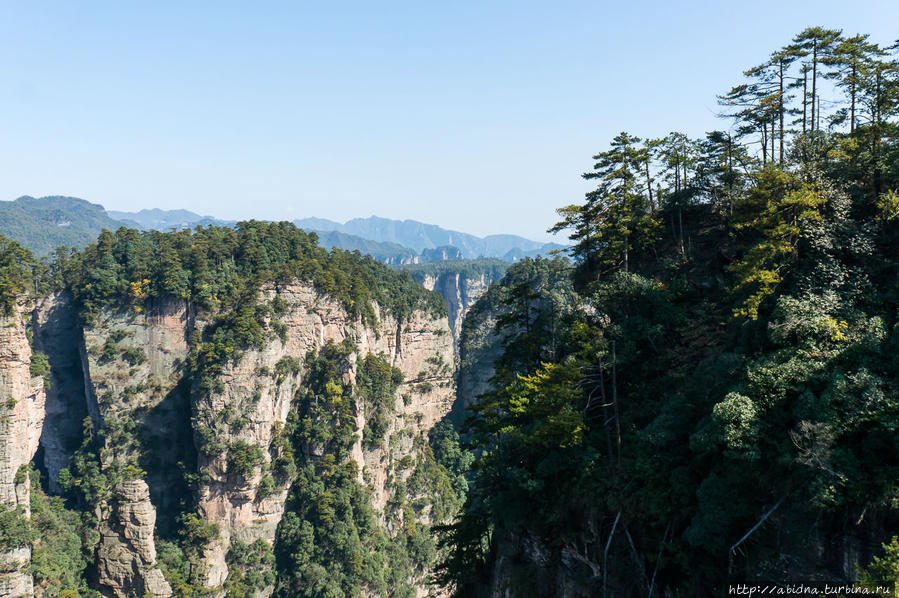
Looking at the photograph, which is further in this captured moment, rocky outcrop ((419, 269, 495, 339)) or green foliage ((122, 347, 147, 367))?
rocky outcrop ((419, 269, 495, 339))

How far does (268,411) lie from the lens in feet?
161

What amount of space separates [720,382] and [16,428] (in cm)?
4925

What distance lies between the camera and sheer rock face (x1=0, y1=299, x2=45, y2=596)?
113ft

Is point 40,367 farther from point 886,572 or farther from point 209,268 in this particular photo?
point 886,572

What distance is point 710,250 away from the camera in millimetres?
24969

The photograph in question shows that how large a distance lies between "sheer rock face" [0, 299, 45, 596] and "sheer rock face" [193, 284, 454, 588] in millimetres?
12976

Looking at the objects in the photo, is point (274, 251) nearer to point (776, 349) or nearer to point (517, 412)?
point (517, 412)

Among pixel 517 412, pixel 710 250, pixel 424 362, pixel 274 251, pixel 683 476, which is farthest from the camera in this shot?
pixel 424 362

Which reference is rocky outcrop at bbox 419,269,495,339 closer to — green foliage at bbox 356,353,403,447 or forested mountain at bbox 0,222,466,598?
green foliage at bbox 356,353,403,447

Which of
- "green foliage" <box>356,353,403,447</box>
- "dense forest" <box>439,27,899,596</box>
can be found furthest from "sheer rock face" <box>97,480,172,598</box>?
"dense forest" <box>439,27,899,596</box>

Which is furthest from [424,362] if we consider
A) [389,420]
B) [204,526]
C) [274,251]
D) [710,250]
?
[710,250]

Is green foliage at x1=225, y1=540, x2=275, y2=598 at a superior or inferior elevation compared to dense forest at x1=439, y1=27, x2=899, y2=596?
inferior

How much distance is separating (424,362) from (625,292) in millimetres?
52055

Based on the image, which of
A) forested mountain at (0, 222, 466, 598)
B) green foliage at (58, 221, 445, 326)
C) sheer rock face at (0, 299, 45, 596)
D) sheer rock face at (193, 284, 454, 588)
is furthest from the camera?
green foliage at (58, 221, 445, 326)
